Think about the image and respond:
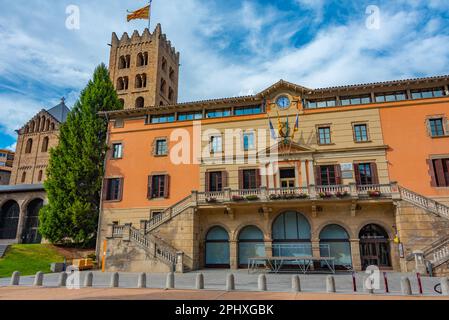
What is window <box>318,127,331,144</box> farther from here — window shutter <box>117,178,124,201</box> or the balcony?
window shutter <box>117,178,124,201</box>

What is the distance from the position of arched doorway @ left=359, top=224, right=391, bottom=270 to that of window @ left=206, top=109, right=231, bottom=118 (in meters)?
14.4

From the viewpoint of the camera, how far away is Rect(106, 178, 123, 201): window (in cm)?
2689

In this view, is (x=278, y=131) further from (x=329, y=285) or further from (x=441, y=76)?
(x=329, y=285)

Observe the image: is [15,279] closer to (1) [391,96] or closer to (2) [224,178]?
(2) [224,178]

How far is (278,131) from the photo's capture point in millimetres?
24688

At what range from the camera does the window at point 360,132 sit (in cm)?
2345

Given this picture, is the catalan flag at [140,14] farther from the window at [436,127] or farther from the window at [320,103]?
the window at [436,127]

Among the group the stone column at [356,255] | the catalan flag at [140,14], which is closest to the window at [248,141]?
the stone column at [356,255]

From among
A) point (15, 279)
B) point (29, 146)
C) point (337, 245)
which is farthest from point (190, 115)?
point (29, 146)

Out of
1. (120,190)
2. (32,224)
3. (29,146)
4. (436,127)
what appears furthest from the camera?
(29,146)

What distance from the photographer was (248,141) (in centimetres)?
2544

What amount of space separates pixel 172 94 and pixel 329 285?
159 feet

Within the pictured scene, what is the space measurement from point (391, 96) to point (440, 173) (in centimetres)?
684

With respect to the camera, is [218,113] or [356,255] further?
[218,113]
